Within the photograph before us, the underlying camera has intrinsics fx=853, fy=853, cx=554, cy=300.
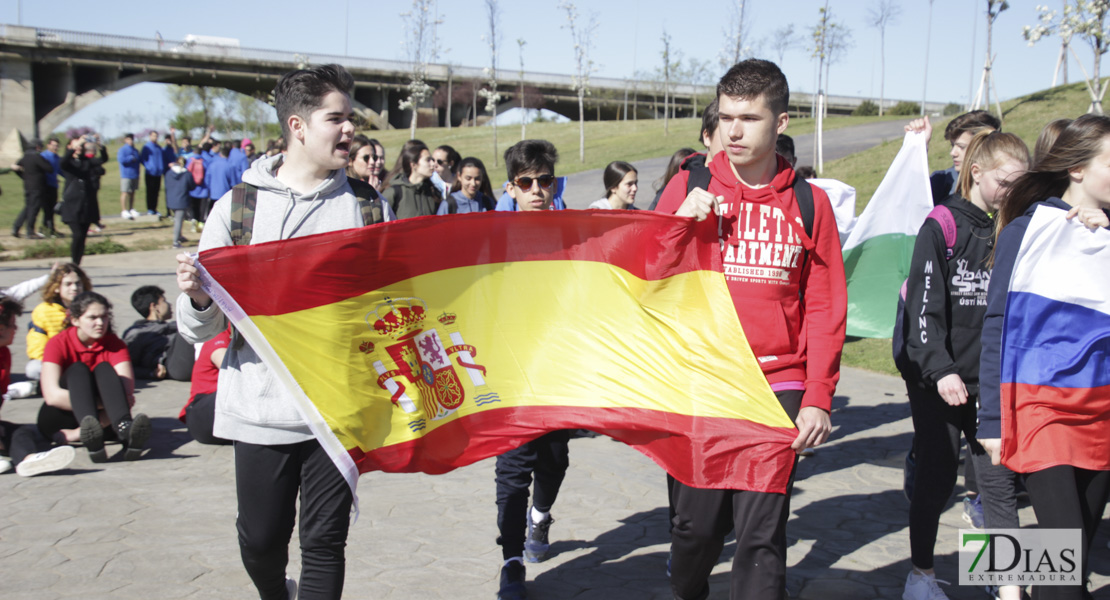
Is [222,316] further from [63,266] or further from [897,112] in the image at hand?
[897,112]

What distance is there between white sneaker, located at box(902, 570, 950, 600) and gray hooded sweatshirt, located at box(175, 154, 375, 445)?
2960mm

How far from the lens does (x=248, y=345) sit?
10.6 ft

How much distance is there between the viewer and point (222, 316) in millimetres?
3201

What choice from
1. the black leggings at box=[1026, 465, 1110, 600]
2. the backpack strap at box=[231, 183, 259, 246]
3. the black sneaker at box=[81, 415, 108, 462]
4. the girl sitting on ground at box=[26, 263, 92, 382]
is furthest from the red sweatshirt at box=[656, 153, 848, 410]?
the girl sitting on ground at box=[26, 263, 92, 382]

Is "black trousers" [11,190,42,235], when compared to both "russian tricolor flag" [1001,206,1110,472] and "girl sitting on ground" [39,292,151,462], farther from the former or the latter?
"russian tricolor flag" [1001,206,1110,472]

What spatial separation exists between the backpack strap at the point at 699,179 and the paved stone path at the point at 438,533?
2.07 m

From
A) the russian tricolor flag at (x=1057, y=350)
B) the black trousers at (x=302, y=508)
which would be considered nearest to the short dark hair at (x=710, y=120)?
the russian tricolor flag at (x=1057, y=350)

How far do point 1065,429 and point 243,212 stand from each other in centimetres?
318

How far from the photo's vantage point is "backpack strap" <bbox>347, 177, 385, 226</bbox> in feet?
11.1

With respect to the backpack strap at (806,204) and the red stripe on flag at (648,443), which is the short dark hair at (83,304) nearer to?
the red stripe on flag at (648,443)

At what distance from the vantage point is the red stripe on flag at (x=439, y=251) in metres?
3.13

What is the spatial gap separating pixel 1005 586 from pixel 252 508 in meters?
3.24

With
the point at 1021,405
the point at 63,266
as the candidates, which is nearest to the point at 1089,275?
the point at 1021,405

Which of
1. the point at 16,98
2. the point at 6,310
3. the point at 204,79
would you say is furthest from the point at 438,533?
the point at 204,79
